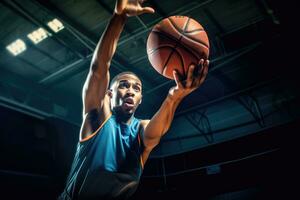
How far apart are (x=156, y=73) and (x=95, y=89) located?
6.75 m

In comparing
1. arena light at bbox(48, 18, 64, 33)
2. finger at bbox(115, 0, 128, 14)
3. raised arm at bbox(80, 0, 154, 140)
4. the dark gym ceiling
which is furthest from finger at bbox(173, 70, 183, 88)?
arena light at bbox(48, 18, 64, 33)

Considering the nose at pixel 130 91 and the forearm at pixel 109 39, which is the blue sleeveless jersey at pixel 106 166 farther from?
the forearm at pixel 109 39

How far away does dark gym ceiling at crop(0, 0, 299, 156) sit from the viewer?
6.38 m

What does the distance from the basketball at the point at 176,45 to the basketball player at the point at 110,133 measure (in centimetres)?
36

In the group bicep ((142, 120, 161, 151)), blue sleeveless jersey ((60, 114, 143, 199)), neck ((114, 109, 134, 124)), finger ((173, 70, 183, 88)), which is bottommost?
blue sleeveless jersey ((60, 114, 143, 199))

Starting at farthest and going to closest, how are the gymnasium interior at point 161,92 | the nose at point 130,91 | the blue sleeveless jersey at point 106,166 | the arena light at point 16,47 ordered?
the arena light at point 16,47
the gymnasium interior at point 161,92
the nose at point 130,91
the blue sleeveless jersey at point 106,166

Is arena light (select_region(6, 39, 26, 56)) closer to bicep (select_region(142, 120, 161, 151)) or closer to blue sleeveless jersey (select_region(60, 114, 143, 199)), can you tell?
blue sleeveless jersey (select_region(60, 114, 143, 199))

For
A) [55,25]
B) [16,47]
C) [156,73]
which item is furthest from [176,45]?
[156,73]

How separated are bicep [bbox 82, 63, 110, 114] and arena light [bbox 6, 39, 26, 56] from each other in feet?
18.4

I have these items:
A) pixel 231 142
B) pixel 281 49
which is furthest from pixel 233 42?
pixel 231 142

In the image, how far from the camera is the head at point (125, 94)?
2.39 meters

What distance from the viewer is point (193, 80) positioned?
82.7 inches

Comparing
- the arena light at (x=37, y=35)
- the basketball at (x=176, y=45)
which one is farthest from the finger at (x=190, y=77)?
the arena light at (x=37, y=35)

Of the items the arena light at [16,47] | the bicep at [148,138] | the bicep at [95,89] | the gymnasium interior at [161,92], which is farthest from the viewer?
the arena light at [16,47]
